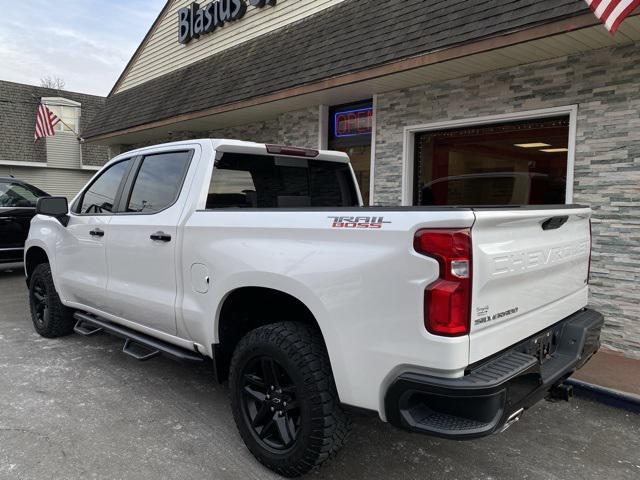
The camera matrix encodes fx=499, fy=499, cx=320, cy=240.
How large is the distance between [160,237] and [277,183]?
3.15ft

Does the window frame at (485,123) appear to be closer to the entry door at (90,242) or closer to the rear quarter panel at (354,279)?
the rear quarter panel at (354,279)

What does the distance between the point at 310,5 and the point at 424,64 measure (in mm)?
3419

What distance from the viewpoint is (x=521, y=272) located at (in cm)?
236

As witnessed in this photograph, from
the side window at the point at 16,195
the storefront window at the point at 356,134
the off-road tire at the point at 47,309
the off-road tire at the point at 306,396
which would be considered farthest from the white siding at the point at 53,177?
the off-road tire at the point at 306,396

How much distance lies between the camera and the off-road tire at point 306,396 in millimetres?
2475

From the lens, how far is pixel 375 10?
662cm

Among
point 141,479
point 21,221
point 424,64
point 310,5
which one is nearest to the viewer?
point 141,479

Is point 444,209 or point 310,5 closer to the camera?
point 444,209

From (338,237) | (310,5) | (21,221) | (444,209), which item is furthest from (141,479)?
(21,221)

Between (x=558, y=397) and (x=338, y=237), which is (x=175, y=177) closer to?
(x=338, y=237)

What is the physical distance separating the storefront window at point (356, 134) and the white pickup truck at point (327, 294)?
3580mm

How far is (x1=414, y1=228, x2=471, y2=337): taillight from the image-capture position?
2037 millimetres

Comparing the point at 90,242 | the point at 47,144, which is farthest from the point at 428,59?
the point at 47,144

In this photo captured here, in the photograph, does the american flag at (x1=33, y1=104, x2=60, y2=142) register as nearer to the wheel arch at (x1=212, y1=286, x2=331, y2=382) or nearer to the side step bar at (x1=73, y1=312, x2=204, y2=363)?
the side step bar at (x1=73, y1=312, x2=204, y2=363)
